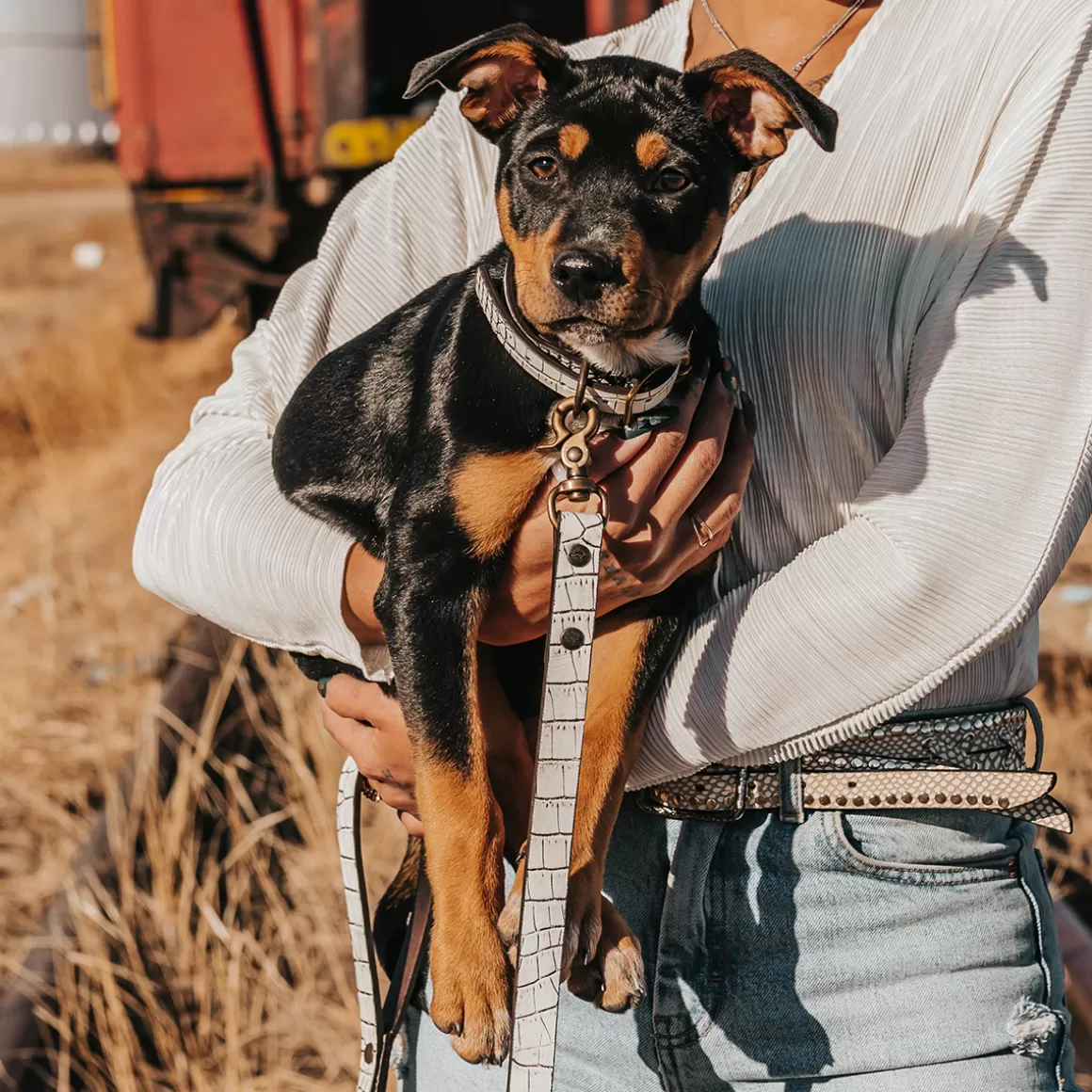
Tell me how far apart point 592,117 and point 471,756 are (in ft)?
2.98

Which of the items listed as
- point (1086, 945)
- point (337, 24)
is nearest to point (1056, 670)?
point (1086, 945)

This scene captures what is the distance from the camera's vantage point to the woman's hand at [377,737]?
73.2 inches

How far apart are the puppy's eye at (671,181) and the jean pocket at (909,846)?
0.87 m

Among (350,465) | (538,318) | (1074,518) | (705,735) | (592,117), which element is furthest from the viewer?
(350,465)

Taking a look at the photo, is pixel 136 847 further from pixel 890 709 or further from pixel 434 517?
pixel 890 709

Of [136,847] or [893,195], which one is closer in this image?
[893,195]

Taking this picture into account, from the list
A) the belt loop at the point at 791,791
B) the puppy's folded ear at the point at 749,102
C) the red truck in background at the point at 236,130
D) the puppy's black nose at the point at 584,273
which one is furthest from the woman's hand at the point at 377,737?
the red truck in background at the point at 236,130

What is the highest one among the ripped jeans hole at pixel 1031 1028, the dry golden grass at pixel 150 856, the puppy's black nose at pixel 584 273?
the puppy's black nose at pixel 584 273

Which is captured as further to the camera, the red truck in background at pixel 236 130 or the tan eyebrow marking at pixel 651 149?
the red truck in background at pixel 236 130

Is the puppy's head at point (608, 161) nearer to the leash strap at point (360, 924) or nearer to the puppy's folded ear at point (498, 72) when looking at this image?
the puppy's folded ear at point (498, 72)

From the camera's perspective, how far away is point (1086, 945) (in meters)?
3.08

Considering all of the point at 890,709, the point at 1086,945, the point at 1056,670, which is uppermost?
the point at 890,709

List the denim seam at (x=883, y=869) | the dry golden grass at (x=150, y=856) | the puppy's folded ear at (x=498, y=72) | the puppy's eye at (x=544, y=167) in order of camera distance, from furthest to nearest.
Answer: the dry golden grass at (x=150, y=856), the puppy's eye at (x=544, y=167), the puppy's folded ear at (x=498, y=72), the denim seam at (x=883, y=869)

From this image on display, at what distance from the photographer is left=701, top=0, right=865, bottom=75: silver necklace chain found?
196cm
